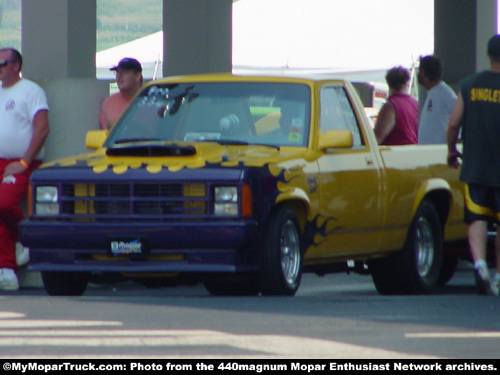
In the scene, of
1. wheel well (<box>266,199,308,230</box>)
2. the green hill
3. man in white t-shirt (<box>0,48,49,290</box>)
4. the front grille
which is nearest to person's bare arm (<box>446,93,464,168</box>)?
wheel well (<box>266,199,308,230</box>)

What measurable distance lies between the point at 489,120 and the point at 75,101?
4.02 m

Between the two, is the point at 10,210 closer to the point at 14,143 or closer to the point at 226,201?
the point at 14,143

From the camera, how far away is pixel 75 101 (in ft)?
41.9

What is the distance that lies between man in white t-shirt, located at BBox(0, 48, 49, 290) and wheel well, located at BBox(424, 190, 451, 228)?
357cm

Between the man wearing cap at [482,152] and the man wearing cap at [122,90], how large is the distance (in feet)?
10.7

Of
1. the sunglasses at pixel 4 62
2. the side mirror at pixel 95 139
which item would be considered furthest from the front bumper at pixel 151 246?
the sunglasses at pixel 4 62

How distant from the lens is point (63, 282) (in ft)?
34.6

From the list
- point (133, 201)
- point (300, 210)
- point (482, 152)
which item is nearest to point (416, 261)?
point (482, 152)

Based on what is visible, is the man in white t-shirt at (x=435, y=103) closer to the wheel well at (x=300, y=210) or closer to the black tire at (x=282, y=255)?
the wheel well at (x=300, y=210)

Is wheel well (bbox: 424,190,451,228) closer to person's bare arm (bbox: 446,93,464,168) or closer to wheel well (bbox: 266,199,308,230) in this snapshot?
person's bare arm (bbox: 446,93,464,168)

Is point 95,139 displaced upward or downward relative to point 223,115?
downward

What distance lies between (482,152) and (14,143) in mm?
4167

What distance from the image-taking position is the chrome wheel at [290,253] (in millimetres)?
10109
